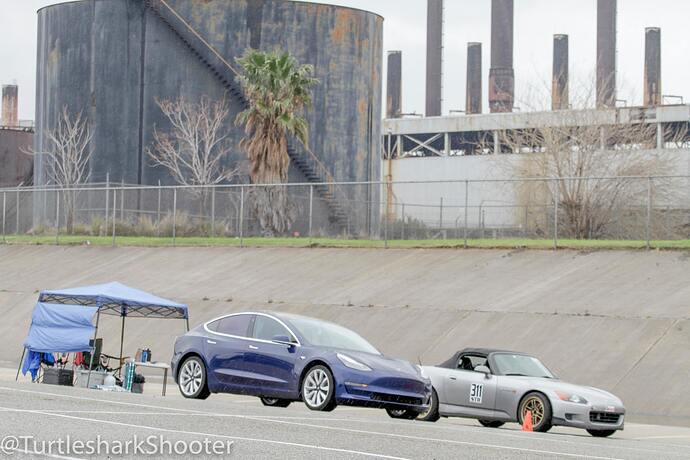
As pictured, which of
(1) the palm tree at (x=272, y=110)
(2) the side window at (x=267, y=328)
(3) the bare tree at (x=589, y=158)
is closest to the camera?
(2) the side window at (x=267, y=328)

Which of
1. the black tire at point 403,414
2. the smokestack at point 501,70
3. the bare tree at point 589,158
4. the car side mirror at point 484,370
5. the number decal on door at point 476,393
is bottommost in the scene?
the black tire at point 403,414

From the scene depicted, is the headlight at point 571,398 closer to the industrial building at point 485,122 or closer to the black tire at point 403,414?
the black tire at point 403,414

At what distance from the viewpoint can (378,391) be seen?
18141 millimetres

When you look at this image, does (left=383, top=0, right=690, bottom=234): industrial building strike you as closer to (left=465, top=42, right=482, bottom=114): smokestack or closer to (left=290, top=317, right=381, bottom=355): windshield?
(left=465, top=42, right=482, bottom=114): smokestack

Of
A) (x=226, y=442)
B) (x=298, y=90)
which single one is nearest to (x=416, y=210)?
(x=298, y=90)

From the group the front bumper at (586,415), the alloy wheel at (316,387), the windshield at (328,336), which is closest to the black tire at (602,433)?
the front bumper at (586,415)

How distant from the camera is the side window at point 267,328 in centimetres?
1958

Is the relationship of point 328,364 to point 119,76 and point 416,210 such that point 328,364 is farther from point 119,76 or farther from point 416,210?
point 119,76

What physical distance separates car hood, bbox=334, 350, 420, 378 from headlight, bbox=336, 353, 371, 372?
7 cm

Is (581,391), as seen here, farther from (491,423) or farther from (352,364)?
(352,364)

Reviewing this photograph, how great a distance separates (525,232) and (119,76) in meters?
26.4

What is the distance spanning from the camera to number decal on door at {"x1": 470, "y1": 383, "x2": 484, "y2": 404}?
19.6 meters

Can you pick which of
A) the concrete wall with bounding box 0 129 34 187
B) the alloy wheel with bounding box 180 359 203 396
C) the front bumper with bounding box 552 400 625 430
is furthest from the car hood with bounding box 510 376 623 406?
the concrete wall with bounding box 0 129 34 187

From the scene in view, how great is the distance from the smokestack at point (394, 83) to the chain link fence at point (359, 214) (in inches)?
1820
